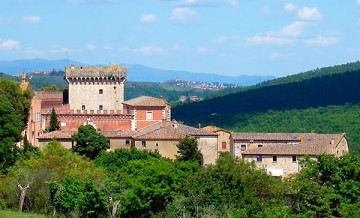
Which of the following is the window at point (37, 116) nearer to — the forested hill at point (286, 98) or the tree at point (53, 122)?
the tree at point (53, 122)

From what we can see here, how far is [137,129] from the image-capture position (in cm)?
6494

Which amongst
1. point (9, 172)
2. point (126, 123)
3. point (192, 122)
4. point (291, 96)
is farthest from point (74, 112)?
point (291, 96)

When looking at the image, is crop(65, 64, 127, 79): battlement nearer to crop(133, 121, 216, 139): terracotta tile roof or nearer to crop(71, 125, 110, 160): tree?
crop(133, 121, 216, 139): terracotta tile roof

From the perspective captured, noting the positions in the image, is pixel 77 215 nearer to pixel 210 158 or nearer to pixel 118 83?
pixel 210 158

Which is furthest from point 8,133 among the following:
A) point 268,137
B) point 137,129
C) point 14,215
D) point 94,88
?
point 268,137

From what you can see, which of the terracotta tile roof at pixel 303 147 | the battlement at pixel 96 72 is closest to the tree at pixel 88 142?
the terracotta tile roof at pixel 303 147

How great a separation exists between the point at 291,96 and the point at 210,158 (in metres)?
75.1

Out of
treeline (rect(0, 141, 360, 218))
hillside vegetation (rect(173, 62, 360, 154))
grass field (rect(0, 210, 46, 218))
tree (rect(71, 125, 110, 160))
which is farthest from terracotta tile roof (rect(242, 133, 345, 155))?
grass field (rect(0, 210, 46, 218))

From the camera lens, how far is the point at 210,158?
61.7 metres

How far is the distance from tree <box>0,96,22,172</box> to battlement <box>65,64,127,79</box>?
12637 mm

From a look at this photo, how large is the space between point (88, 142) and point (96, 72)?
40.4 ft

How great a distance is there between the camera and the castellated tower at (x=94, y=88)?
70625 mm

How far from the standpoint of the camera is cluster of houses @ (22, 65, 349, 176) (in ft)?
202

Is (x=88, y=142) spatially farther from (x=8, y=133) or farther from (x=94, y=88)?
(x=94, y=88)
